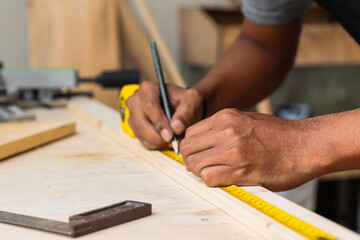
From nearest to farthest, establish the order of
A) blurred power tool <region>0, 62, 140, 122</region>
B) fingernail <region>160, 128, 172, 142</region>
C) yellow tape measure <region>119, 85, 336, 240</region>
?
yellow tape measure <region>119, 85, 336, 240</region> → fingernail <region>160, 128, 172, 142</region> → blurred power tool <region>0, 62, 140, 122</region>

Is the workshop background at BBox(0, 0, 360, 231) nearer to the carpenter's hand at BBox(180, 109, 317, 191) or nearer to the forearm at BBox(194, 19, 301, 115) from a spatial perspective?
the forearm at BBox(194, 19, 301, 115)

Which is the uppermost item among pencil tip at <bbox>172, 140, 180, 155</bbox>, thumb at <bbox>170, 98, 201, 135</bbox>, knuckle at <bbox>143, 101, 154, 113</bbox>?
knuckle at <bbox>143, 101, 154, 113</bbox>

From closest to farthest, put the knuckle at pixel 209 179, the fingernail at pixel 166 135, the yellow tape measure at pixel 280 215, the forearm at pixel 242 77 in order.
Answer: the yellow tape measure at pixel 280 215
the knuckle at pixel 209 179
the fingernail at pixel 166 135
the forearm at pixel 242 77

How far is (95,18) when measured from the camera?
6.40 feet

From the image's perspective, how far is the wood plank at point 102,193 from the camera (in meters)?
0.50

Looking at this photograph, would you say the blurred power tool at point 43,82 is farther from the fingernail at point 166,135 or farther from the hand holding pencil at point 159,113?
the fingernail at point 166,135

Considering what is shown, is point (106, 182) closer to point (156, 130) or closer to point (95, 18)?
point (156, 130)

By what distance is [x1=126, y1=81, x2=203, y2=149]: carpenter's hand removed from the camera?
830 millimetres

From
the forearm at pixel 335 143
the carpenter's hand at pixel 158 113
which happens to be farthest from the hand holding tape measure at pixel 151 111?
the forearm at pixel 335 143

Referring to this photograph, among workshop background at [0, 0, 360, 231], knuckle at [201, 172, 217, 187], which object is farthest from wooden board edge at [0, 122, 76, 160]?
workshop background at [0, 0, 360, 231]

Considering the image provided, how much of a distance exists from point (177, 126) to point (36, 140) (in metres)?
0.27

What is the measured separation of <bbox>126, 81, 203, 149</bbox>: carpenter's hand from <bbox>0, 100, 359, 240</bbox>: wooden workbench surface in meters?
0.04

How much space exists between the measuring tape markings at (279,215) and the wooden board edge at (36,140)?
1.28 ft

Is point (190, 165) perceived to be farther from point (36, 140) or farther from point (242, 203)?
point (36, 140)
